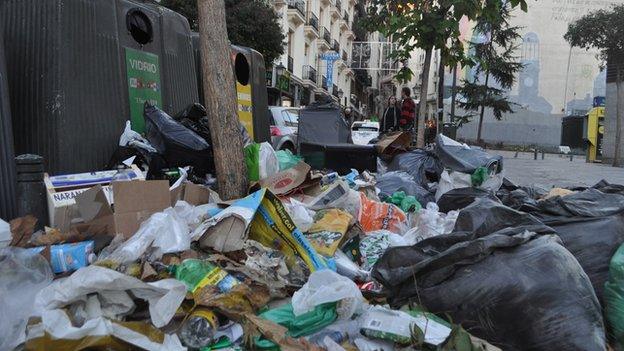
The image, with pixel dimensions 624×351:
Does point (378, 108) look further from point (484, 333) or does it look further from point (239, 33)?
point (484, 333)

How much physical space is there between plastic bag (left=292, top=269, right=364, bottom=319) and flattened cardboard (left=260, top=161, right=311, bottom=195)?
169 centimetres

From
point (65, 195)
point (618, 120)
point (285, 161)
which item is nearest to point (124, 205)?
point (65, 195)

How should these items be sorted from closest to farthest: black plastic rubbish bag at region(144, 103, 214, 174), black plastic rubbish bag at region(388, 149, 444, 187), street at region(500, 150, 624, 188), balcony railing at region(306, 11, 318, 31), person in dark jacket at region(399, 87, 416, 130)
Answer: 1. black plastic rubbish bag at region(144, 103, 214, 174)
2. black plastic rubbish bag at region(388, 149, 444, 187)
3. street at region(500, 150, 624, 188)
4. person in dark jacket at region(399, 87, 416, 130)
5. balcony railing at region(306, 11, 318, 31)

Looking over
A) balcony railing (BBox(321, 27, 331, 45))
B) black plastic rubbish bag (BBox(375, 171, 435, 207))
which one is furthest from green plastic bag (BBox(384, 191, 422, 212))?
balcony railing (BBox(321, 27, 331, 45))

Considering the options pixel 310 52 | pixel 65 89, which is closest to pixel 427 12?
pixel 65 89

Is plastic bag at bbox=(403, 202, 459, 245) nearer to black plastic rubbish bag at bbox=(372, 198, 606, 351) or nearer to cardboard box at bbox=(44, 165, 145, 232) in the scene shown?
black plastic rubbish bag at bbox=(372, 198, 606, 351)

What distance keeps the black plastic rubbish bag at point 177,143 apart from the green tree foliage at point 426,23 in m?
3.70

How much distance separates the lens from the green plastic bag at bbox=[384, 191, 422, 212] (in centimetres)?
453

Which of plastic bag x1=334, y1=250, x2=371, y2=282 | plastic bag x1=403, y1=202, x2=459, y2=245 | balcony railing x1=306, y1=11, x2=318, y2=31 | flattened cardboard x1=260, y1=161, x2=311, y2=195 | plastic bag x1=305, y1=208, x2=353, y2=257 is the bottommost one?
plastic bag x1=334, y1=250, x2=371, y2=282

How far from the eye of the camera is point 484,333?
2.33 meters

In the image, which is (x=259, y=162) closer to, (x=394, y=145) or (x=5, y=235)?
(x=5, y=235)

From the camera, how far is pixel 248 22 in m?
15.7

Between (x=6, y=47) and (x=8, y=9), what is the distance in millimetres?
316

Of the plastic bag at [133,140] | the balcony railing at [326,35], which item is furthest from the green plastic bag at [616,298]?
the balcony railing at [326,35]
